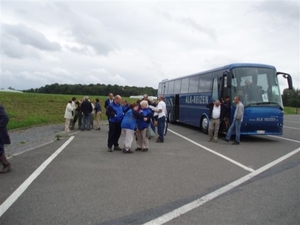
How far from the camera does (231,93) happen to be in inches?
516

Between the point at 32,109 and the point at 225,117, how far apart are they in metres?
22.8

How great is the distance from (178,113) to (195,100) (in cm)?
387

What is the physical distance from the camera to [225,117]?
13.6m

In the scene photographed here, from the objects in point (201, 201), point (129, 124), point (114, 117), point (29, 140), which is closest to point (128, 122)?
point (129, 124)

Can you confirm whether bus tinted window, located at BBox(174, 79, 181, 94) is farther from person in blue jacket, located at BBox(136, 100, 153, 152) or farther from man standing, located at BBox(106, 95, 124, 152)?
man standing, located at BBox(106, 95, 124, 152)

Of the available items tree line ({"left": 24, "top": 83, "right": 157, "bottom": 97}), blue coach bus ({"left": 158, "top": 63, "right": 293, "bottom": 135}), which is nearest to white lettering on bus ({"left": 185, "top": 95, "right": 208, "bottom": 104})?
blue coach bus ({"left": 158, "top": 63, "right": 293, "bottom": 135})

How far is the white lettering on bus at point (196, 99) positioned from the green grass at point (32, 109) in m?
12.0

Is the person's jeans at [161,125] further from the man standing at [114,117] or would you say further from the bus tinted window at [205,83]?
the bus tinted window at [205,83]

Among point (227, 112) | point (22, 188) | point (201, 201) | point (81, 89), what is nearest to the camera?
point (201, 201)

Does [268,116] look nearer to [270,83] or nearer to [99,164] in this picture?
[270,83]

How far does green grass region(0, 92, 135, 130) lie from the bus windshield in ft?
51.2

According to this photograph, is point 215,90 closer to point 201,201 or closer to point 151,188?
point 151,188

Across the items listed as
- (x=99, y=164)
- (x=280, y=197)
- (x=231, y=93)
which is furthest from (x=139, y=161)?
(x=231, y=93)

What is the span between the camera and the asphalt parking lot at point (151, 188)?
15.0 feet
